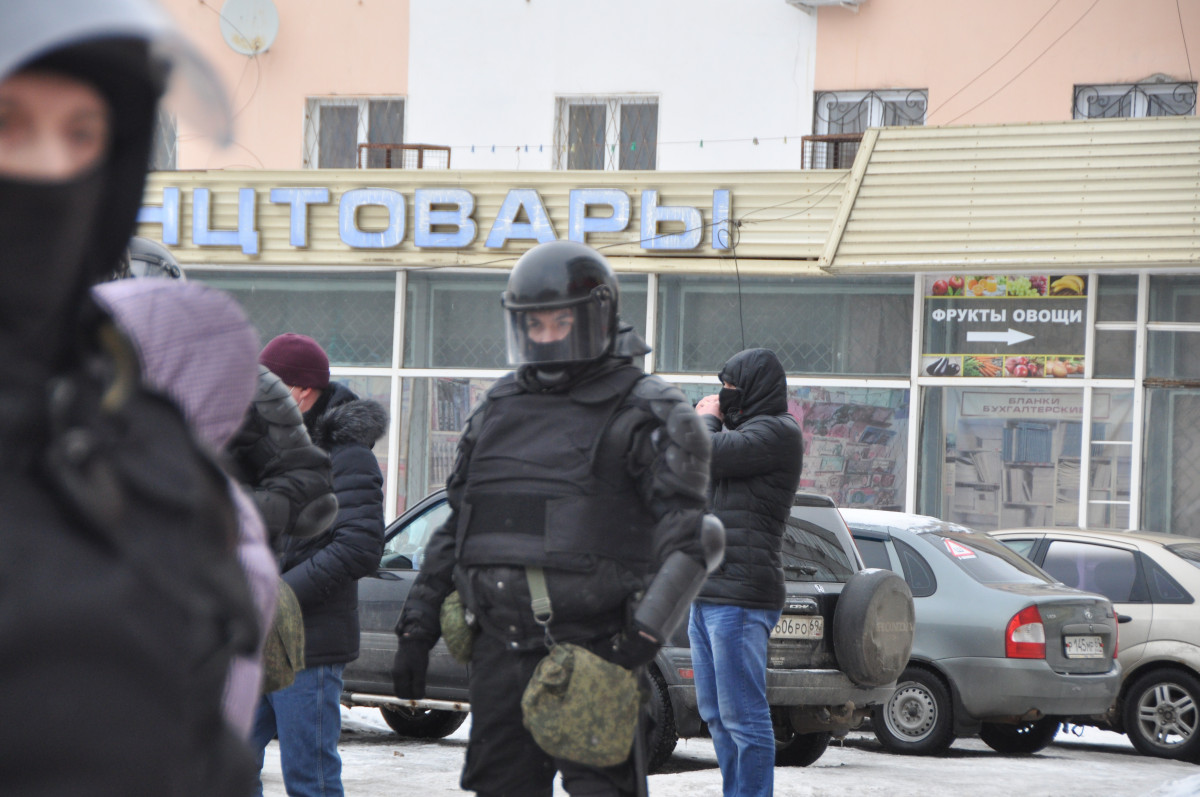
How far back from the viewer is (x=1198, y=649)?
31.3 ft

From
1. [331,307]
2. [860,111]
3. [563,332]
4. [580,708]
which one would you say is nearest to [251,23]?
[331,307]

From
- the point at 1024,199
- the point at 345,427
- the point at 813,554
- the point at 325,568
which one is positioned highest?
the point at 1024,199

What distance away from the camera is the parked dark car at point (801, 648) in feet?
24.5

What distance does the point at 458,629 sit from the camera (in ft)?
13.5

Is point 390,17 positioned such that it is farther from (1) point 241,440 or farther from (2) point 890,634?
(1) point 241,440

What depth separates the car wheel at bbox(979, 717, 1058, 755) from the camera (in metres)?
9.57

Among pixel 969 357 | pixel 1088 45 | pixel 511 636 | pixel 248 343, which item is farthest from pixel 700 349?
pixel 248 343

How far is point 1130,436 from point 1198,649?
4.59m

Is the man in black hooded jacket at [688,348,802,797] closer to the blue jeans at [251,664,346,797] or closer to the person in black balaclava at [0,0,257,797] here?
the blue jeans at [251,664,346,797]

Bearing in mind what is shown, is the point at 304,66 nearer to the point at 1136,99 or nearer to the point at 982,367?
the point at 982,367

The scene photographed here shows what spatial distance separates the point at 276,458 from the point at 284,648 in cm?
73

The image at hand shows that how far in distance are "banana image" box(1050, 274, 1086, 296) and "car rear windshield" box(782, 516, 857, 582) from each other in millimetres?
6663

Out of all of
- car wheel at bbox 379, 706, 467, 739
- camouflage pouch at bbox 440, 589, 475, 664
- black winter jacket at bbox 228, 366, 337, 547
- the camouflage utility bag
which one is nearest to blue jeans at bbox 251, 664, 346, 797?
camouflage pouch at bbox 440, 589, 475, 664

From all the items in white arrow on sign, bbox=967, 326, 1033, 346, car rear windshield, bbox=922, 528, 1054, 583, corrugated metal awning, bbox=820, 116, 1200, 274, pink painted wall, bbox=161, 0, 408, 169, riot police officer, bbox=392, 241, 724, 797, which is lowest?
car rear windshield, bbox=922, 528, 1054, 583
